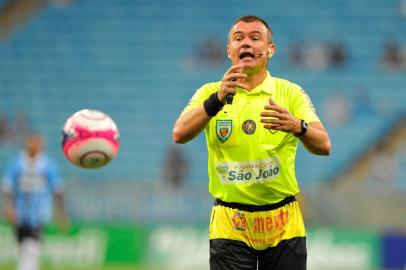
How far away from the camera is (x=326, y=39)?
77.2 feet

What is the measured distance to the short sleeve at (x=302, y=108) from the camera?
246 inches

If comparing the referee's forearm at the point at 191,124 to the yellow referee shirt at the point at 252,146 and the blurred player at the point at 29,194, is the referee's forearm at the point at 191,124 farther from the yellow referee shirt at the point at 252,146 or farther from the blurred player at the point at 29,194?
the blurred player at the point at 29,194

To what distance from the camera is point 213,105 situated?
5969 mm

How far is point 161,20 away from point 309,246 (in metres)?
9.05

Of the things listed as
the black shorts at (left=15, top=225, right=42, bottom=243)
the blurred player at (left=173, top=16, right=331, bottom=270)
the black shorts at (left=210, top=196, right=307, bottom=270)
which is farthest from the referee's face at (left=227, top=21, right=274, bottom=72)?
the black shorts at (left=15, top=225, right=42, bottom=243)

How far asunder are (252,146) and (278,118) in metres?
0.54

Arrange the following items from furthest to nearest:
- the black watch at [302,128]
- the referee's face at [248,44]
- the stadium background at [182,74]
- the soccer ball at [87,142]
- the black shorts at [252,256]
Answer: the stadium background at [182,74], the soccer ball at [87,142], the black shorts at [252,256], the referee's face at [248,44], the black watch at [302,128]

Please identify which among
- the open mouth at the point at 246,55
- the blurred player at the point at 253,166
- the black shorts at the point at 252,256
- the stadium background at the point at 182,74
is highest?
the stadium background at the point at 182,74

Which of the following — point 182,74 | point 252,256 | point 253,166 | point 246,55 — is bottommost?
point 252,256

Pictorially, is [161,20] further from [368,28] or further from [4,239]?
[4,239]

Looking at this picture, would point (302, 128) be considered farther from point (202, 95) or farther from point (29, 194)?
point (29, 194)

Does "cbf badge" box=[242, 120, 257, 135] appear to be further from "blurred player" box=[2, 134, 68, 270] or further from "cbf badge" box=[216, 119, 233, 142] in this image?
"blurred player" box=[2, 134, 68, 270]

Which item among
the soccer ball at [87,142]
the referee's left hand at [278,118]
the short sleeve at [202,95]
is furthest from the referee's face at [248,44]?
the soccer ball at [87,142]

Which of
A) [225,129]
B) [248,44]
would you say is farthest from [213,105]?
[248,44]
